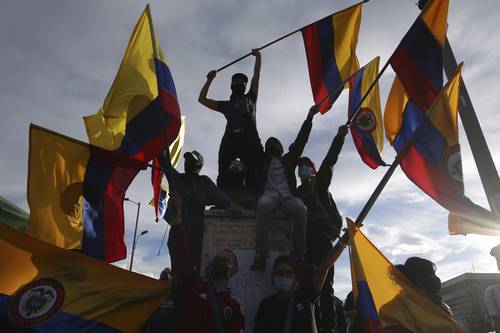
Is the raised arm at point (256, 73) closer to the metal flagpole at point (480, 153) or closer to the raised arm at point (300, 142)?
the raised arm at point (300, 142)

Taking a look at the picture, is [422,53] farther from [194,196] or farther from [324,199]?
[194,196]

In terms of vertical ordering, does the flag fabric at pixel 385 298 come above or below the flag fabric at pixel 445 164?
below

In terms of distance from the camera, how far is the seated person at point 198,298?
3059 mm

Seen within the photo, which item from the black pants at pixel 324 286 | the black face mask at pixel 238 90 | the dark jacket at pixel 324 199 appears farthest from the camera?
the black face mask at pixel 238 90

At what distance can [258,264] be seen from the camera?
160 inches

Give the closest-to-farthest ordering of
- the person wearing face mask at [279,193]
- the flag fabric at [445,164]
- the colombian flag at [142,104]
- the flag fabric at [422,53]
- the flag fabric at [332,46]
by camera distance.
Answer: the flag fabric at [445,164] → the person wearing face mask at [279,193] → the colombian flag at [142,104] → the flag fabric at [422,53] → the flag fabric at [332,46]

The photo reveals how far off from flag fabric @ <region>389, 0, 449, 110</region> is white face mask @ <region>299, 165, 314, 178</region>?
145 centimetres

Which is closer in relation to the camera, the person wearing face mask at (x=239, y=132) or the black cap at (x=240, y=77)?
the person wearing face mask at (x=239, y=132)

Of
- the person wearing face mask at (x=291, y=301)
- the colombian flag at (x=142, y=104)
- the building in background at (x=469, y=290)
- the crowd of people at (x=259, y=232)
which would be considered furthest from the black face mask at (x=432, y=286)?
the building in background at (x=469, y=290)

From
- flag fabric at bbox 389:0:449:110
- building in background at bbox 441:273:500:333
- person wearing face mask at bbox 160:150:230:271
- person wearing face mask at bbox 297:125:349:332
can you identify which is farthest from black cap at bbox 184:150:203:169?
building in background at bbox 441:273:500:333

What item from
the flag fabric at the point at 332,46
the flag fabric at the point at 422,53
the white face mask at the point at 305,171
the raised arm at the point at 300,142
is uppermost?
the flag fabric at the point at 332,46

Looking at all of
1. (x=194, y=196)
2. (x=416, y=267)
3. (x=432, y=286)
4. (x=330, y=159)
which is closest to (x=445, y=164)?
(x=416, y=267)

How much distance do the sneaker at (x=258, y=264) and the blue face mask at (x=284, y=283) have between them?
0.49m

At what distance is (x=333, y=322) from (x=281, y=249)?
99 centimetres
